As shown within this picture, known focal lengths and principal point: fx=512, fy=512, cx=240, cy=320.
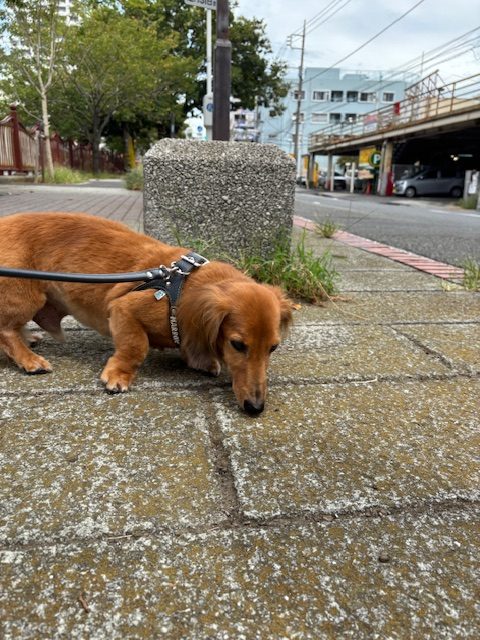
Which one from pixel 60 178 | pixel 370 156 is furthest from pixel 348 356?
pixel 370 156

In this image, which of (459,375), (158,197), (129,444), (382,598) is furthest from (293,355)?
(158,197)

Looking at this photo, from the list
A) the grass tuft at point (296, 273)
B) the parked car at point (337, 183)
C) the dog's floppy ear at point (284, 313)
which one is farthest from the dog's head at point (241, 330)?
the parked car at point (337, 183)

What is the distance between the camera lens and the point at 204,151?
Result: 12.9 ft

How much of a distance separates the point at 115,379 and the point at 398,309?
2.14 m

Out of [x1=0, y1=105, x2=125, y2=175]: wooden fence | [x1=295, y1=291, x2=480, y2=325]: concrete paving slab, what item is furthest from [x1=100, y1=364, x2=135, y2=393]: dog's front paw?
[x1=0, y1=105, x2=125, y2=175]: wooden fence

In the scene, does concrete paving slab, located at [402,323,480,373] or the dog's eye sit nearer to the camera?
the dog's eye

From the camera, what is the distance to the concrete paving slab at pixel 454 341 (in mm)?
2545

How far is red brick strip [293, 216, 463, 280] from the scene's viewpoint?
478 cm

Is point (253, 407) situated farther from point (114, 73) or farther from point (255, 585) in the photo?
point (114, 73)

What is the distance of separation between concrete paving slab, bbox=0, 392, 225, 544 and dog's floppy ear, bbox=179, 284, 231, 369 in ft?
0.64

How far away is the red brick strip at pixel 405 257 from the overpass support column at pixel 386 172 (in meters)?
26.5

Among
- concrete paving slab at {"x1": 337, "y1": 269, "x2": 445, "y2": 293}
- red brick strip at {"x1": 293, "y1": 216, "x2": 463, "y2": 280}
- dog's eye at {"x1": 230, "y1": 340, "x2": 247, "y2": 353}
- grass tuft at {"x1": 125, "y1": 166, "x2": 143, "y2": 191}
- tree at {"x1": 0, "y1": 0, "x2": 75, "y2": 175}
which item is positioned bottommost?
concrete paving slab at {"x1": 337, "y1": 269, "x2": 445, "y2": 293}

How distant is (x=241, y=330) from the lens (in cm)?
191

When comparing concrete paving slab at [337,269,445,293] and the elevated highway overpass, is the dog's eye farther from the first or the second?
the elevated highway overpass
